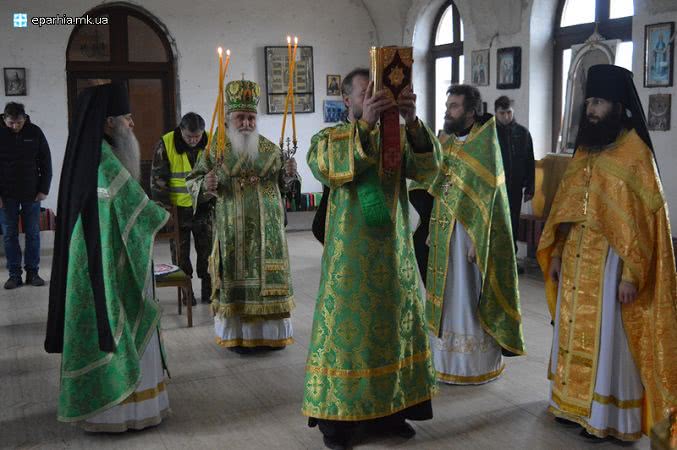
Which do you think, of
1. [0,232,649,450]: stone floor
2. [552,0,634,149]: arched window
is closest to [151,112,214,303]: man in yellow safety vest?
[0,232,649,450]: stone floor

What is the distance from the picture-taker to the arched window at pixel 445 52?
10.4 m

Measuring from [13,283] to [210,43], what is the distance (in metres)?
4.84

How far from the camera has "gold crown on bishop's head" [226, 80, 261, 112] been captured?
191 inches

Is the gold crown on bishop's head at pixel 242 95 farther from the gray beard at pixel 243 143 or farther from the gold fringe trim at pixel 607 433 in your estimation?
the gold fringe trim at pixel 607 433

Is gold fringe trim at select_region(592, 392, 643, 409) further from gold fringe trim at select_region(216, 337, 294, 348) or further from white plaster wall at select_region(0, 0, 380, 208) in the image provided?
white plaster wall at select_region(0, 0, 380, 208)

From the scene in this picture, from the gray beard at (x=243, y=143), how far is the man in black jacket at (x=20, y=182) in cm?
326

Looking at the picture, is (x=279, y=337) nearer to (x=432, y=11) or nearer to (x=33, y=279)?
(x=33, y=279)

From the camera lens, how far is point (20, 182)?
7.36 m

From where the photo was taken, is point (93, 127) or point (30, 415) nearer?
point (93, 127)

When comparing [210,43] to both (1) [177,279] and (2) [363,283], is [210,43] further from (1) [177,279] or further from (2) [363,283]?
(2) [363,283]

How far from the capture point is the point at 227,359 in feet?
16.6

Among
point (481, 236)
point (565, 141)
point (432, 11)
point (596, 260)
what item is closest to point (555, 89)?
point (565, 141)

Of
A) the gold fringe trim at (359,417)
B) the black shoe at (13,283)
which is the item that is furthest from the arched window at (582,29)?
the black shoe at (13,283)

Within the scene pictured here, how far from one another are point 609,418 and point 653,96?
421cm
